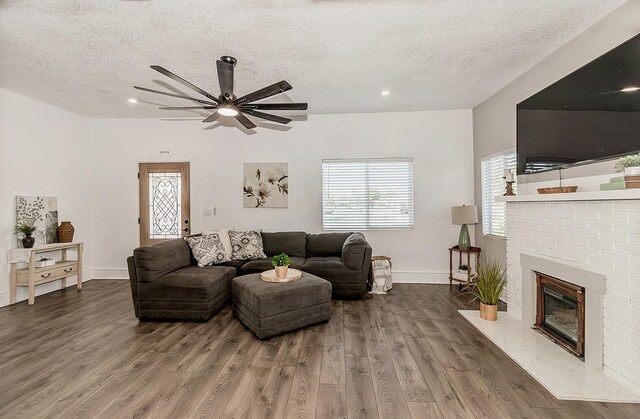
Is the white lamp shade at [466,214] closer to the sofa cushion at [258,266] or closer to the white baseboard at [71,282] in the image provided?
the sofa cushion at [258,266]

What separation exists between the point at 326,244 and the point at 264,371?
2.64 metres

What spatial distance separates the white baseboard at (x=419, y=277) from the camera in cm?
497

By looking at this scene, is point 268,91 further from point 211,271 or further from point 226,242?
point 226,242

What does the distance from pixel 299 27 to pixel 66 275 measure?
4972mm

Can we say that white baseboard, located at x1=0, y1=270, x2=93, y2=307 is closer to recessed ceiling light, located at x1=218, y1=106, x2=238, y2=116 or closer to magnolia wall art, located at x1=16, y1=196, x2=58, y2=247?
magnolia wall art, located at x1=16, y1=196, x2=58, y2=247

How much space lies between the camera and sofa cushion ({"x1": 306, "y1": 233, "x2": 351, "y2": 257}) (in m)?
4.78

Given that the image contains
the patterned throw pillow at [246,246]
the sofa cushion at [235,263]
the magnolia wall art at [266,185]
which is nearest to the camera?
the sofa cushion at [235,263]

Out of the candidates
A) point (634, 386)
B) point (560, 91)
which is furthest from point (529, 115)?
point (634, 386)

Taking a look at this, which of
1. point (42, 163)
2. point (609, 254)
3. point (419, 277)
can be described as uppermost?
point (42, 163)

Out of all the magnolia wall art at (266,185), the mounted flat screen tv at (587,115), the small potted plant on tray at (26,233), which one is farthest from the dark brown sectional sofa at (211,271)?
the mounted flat screen tv at (587,115)

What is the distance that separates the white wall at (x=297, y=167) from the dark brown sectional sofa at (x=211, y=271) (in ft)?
1.78

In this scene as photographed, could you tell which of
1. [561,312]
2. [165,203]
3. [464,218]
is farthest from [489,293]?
[165,203]

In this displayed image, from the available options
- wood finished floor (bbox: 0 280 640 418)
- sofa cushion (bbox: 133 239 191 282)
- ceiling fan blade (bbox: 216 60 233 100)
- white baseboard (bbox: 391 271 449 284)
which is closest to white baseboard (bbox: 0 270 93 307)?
wood finished floor (bbox: 0 280 640 418)

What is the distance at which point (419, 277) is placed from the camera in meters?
5.00
